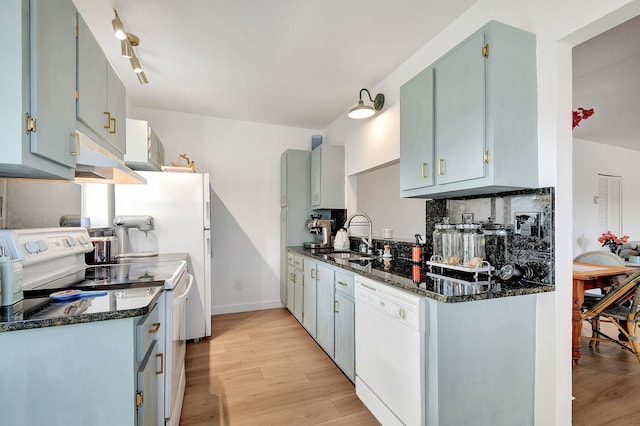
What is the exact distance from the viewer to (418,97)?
6.23 ft

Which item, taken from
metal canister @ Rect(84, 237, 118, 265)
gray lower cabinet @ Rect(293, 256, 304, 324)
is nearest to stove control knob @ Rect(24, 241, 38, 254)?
metal canister @ Rect(84, 237, 118, 265)

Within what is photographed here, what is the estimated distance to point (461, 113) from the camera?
1.59 metres

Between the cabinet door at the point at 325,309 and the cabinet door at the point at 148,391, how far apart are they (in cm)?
133

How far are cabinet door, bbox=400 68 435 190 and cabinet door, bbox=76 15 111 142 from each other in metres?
1.81

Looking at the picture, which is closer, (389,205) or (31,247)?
(31,247)

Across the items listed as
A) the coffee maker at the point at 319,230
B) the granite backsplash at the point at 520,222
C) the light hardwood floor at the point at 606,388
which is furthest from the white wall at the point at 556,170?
the coffee maker at the point at 319,230

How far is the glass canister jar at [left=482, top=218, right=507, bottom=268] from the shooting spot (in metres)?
1.71

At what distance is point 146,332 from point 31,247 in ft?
2.09

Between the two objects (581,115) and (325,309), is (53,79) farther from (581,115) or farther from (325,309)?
(581,115)

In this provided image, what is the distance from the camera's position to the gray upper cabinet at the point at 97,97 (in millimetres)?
1322

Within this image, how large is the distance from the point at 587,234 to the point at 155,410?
20.4 feet

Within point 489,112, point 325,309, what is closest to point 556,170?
point 489,112

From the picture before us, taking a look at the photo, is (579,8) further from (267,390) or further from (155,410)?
(267,390)

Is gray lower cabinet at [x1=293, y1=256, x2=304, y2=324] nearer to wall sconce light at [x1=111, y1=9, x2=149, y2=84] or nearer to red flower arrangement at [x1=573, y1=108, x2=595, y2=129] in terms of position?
wall sconce light at [x1=111, y1=9, x2=149, y2=84]
